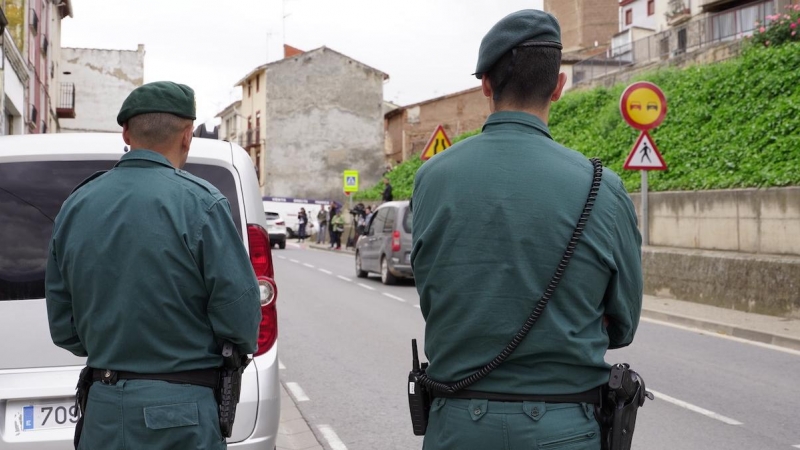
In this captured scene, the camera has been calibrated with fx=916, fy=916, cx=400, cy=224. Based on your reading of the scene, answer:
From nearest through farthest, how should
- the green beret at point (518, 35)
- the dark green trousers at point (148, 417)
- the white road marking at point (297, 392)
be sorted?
1. the green beret at point (518, 35)
2. the dark green trousers at point (148, 417)
3. the white road marking at point (297, 392)

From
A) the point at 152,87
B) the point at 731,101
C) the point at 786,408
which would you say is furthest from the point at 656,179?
the point at 152,87

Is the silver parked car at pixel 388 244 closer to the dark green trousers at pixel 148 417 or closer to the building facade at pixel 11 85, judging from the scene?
the building facade at pixel 11 85

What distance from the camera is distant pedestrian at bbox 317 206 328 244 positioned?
4188 cm

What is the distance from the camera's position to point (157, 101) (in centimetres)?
294

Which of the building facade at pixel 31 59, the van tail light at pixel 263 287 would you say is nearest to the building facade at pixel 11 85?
the building facade at pixel 31 59

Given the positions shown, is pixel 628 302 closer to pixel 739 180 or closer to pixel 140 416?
pixel 140 416

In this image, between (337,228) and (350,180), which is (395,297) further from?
(350,180)

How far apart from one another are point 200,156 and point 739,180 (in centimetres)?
1236

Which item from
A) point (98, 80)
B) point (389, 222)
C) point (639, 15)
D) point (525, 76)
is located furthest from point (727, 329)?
point (639, 15)

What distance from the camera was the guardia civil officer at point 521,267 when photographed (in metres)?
2.22

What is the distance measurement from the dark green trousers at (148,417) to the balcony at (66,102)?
4117 cm

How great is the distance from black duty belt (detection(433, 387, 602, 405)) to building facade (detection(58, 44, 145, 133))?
5344cm

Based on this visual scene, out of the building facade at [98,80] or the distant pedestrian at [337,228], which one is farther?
the building facade at [98,80]

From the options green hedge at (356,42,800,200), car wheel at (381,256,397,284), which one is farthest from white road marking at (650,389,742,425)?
car wheel at (381,256,397,284)
